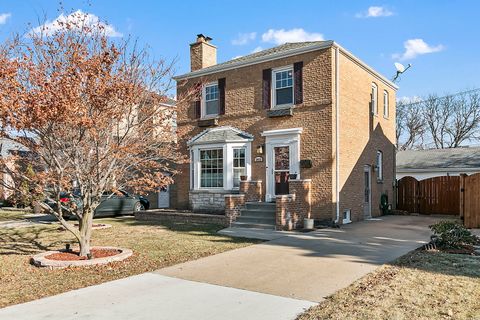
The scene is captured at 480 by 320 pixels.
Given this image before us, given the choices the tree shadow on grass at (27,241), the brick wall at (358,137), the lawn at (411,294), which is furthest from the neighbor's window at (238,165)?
the lawn at (411,294)

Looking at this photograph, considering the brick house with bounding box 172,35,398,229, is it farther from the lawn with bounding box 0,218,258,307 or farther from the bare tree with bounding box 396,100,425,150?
the bare tree with bounding box 396,100,425,150

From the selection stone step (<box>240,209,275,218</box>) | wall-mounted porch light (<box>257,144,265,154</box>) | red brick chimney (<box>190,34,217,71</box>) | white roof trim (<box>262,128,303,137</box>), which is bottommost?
stone step (<box>240,209,275,218</box>)

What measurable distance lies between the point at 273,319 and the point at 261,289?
1293 mm

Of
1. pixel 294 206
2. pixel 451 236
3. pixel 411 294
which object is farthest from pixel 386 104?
pixel 411 294

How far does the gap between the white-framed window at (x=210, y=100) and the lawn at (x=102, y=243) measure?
216 inches

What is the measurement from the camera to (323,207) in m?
13.8

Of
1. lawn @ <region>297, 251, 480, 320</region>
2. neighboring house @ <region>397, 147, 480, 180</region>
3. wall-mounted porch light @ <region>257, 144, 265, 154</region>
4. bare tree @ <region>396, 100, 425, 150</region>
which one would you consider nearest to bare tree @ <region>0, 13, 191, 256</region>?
lawn @ <region>297, 251, 480, 320</region>

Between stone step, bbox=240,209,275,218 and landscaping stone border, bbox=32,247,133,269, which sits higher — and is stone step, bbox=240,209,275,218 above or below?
above

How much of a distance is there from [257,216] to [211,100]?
6.18 meters

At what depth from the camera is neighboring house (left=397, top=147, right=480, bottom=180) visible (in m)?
26.7

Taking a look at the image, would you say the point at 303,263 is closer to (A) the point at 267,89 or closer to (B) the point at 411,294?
(B) the point at 411,294

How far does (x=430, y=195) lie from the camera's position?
19172 millimetres

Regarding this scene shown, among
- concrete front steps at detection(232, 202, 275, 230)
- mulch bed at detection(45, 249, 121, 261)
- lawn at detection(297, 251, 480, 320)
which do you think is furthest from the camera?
concrete front steps at detection(232, 202, 275, 230)

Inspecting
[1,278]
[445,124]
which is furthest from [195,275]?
[445,124]
